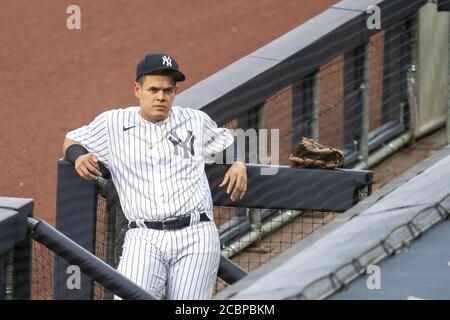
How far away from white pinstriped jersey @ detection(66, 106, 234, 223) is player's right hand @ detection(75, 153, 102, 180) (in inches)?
1.4

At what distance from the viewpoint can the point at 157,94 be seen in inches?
239

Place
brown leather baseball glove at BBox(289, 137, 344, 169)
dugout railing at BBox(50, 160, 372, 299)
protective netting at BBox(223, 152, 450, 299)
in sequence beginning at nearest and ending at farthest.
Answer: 1. protective netting at BBox(223, 152, 450, 299)
2. dugout railing at BBox(50, 160, 372, 299)
3. brown leather baseball glove at BBox(289, 137, 344, 169)

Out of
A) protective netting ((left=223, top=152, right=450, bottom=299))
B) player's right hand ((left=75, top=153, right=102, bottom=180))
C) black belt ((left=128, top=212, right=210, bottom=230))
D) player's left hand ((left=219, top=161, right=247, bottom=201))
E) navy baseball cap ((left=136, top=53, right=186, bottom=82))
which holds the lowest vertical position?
black belt ((left=128, top=212, right=210, bottom=230))

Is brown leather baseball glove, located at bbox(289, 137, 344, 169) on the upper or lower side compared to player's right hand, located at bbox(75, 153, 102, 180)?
lower

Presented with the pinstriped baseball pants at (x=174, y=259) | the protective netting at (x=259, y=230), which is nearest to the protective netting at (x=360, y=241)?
the pinstriped baseball pants at (x=174, y=259)

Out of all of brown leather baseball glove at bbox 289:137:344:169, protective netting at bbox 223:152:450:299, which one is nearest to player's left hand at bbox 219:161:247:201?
brown leather baseball glove at bbox 289:137:344:169

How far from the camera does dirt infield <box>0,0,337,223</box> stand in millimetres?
10070

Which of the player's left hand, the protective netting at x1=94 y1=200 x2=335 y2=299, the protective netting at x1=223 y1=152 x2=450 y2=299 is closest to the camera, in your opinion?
the protective netting at x1=223 y1=152 x2=450 y2=299

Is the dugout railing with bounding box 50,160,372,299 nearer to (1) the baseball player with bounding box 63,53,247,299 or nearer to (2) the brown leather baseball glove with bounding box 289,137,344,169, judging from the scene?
(2) the brown leather baseball glove with bounding box 289,137,344,169

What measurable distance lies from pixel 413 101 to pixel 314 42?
139 cm

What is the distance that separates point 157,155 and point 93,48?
174 inches

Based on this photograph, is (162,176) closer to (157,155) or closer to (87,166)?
(157,155)

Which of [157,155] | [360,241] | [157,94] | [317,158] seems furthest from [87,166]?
[360,241]

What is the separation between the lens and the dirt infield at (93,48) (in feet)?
33.0
